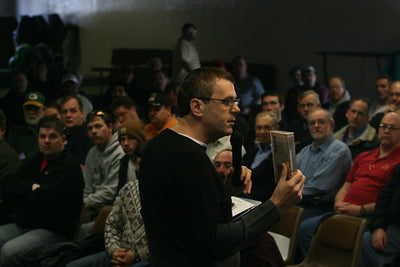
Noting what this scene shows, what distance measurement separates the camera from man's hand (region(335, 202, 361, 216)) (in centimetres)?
367

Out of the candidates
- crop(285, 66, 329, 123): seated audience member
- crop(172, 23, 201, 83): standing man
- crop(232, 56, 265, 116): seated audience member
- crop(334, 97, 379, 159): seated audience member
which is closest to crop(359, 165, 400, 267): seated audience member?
crop(334, 97, 379, 159): seated audience member

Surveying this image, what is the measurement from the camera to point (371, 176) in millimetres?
3781

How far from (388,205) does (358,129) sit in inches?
51.9

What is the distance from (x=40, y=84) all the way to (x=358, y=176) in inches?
219

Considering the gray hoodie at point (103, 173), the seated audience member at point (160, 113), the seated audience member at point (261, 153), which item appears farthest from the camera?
the seated audience member at point (160, 113)

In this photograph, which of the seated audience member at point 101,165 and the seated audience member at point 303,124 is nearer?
the seated audience member at point 101,165

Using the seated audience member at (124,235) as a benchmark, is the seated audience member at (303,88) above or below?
above

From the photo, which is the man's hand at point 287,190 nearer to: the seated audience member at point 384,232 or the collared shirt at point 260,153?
the seated audience member at point 384,232

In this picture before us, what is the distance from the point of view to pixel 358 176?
153 inches

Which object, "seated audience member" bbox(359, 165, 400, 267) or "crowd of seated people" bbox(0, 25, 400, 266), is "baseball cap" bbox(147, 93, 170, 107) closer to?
"crowd of seated people" bbox(0, 25, 400, 266)

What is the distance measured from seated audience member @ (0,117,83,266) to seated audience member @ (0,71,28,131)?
342cm

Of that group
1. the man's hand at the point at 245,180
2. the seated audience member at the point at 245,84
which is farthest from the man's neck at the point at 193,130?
the seated audience member at the point at 245,84

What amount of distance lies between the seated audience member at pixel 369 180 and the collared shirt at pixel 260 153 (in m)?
0.68

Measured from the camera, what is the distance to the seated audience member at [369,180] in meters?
3.66
